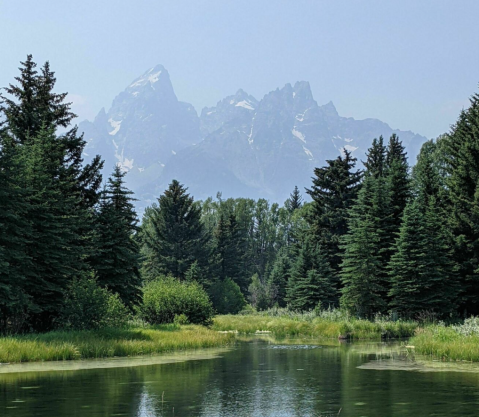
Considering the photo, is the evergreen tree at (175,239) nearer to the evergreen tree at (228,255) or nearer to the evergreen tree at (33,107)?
the evergreen tree at (228,255)

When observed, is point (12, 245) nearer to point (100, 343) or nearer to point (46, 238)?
point (46, 238)

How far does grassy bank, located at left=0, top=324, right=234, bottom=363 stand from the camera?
27438 mm

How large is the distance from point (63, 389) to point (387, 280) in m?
37.4

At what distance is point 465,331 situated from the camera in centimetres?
3194

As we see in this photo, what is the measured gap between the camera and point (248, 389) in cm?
2064

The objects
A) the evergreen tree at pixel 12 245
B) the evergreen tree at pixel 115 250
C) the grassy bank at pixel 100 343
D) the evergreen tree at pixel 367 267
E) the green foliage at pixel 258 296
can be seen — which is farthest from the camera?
the green foliage at pixel 258 296

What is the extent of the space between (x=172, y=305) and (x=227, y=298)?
36413mm

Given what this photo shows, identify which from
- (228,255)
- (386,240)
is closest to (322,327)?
(386,240)

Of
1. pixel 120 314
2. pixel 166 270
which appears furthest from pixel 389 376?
pixel 166 270

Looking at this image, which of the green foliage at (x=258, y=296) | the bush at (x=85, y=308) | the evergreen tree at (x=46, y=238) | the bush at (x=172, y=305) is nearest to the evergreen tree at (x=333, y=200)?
the green foliage at (x=258, y=296)

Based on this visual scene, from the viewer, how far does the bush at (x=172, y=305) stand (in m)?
46.5

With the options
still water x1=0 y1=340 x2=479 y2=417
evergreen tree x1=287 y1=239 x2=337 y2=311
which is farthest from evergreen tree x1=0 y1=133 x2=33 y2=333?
evergreen tree x1=287 y1=239 x2=337 y2=311

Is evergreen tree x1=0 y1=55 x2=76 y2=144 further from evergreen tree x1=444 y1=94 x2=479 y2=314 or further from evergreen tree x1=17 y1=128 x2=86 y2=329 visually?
evergreen tree x1=444 y1=94 x2=479 y2=314

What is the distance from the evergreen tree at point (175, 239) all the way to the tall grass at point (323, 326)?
22.4 metres
